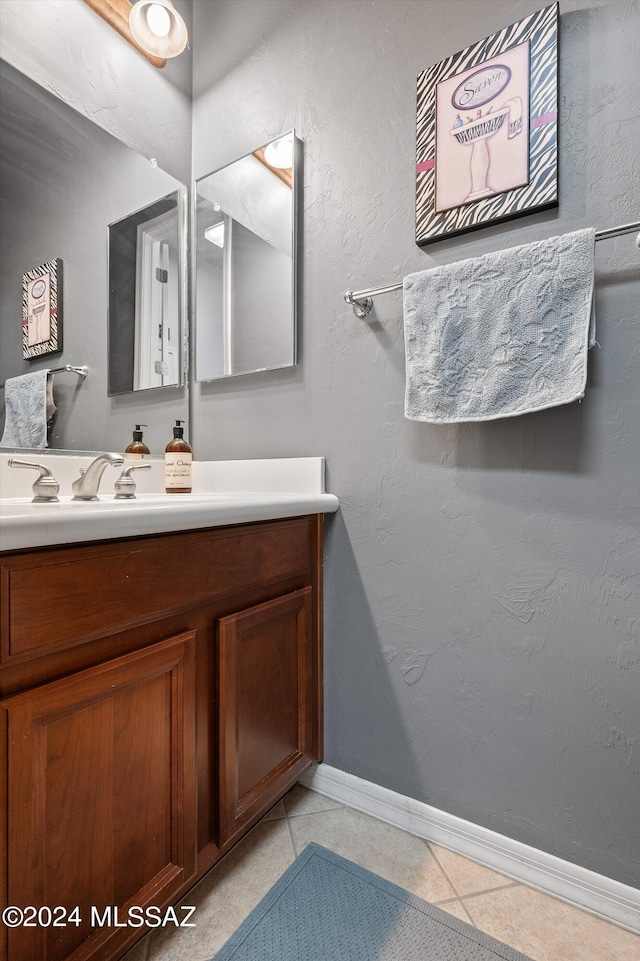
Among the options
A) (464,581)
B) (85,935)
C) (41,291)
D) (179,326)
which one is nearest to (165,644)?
(85,935)

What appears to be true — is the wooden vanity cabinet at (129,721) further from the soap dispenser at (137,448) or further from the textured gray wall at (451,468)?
the soap dispenser at (137,448)

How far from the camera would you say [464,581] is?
1.10 meters

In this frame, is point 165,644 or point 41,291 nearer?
point 165,644

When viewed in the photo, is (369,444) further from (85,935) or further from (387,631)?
(85,935)

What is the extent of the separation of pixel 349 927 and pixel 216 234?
5.96 ft

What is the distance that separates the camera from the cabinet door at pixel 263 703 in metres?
0.94

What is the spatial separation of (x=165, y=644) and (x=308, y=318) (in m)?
0.94

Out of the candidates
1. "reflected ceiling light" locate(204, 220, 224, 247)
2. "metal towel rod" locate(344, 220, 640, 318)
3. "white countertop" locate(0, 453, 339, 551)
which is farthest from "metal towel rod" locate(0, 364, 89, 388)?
"metal towel rod" locate(344, 220, 640, 318)

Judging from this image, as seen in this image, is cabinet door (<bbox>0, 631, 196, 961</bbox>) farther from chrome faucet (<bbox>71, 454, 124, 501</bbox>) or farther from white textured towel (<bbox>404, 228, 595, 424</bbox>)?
white textured towel (<bbox>404, 228, 595, 424</bbox>)

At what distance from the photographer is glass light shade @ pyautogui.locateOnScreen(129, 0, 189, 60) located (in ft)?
4.14

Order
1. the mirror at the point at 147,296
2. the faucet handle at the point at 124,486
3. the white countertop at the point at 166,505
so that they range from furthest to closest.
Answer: the mirror at the point at 147,296, the faucet handle at the point at 124,486, the white countertop at the point at 166,505

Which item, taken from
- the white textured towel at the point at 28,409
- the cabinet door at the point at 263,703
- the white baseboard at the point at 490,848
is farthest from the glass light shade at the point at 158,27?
the white baseboard at the point at 490,848

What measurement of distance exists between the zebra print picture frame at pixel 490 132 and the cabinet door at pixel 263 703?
39.0 inches

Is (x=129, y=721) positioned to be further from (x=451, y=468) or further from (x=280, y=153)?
(x=280, y=153)
